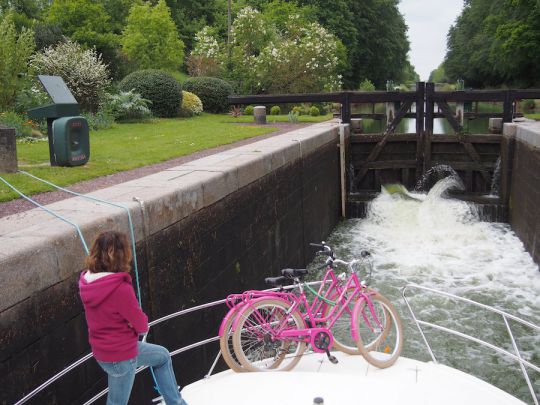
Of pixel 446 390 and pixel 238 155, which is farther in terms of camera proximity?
pixel 238 155

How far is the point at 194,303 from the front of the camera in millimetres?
5328

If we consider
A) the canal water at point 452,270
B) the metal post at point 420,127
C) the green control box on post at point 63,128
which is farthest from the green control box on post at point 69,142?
the metal post at point 420,127

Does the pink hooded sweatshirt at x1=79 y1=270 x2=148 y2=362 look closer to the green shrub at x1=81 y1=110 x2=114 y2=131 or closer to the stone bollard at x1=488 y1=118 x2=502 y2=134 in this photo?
the green shrub at x1=81 y1=110 x2=114 y2=131

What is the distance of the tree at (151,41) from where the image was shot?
2500 cm

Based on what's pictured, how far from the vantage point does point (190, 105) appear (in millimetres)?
18500

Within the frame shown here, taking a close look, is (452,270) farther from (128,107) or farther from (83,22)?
(83,22)

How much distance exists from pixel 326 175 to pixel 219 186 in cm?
688

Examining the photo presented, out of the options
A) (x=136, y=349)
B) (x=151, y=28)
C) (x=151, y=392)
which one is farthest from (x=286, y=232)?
(x=151, y=28)

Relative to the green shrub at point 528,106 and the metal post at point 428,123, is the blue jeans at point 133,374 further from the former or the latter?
the green shrub at point 528,106

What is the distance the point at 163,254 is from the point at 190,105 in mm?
14242

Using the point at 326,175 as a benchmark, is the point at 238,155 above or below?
above

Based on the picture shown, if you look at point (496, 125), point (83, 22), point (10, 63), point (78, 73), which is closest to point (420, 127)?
point (496, 125)

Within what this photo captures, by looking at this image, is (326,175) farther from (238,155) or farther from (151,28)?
(151,28)

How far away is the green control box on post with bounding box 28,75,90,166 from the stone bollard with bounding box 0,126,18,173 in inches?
28.9
